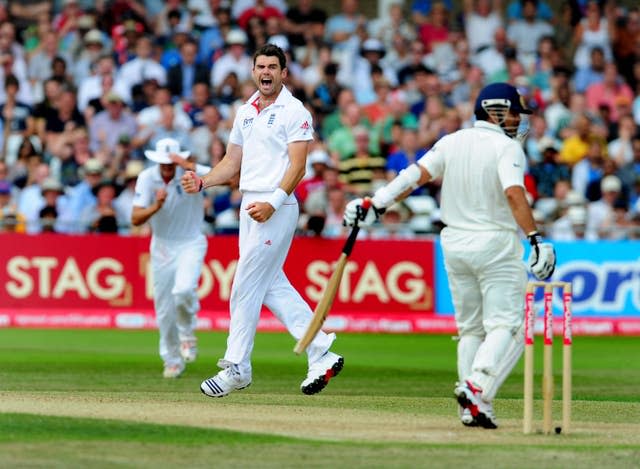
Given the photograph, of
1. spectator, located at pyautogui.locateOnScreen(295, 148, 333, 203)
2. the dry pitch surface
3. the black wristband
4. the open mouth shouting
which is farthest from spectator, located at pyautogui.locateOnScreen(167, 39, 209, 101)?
the black wristband

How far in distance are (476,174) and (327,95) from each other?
1420 centimetres

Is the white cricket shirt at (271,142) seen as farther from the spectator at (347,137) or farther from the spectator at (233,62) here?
the spectator at (233,62)

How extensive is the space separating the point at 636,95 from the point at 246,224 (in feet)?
50.0

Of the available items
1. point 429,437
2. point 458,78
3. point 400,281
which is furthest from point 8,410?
point 458,78

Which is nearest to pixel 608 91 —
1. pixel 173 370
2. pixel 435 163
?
pixel 173 370

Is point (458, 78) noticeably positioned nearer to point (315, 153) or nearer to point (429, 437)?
point (315, 153)

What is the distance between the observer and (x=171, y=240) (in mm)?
14773

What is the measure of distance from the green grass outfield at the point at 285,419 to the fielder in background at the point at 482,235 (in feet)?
1.36

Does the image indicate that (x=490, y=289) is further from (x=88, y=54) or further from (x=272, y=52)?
(x=88, y=54)

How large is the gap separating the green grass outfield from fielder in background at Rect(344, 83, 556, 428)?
42 centimetres

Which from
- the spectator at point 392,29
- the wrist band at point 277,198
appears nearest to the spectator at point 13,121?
the spectator at point 392,29

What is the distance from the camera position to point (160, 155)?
1437 cm

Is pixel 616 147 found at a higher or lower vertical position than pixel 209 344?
higher

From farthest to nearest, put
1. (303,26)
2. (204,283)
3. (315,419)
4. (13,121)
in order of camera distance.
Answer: (303,26) → (13,121) → (204,283) → (315,419)
